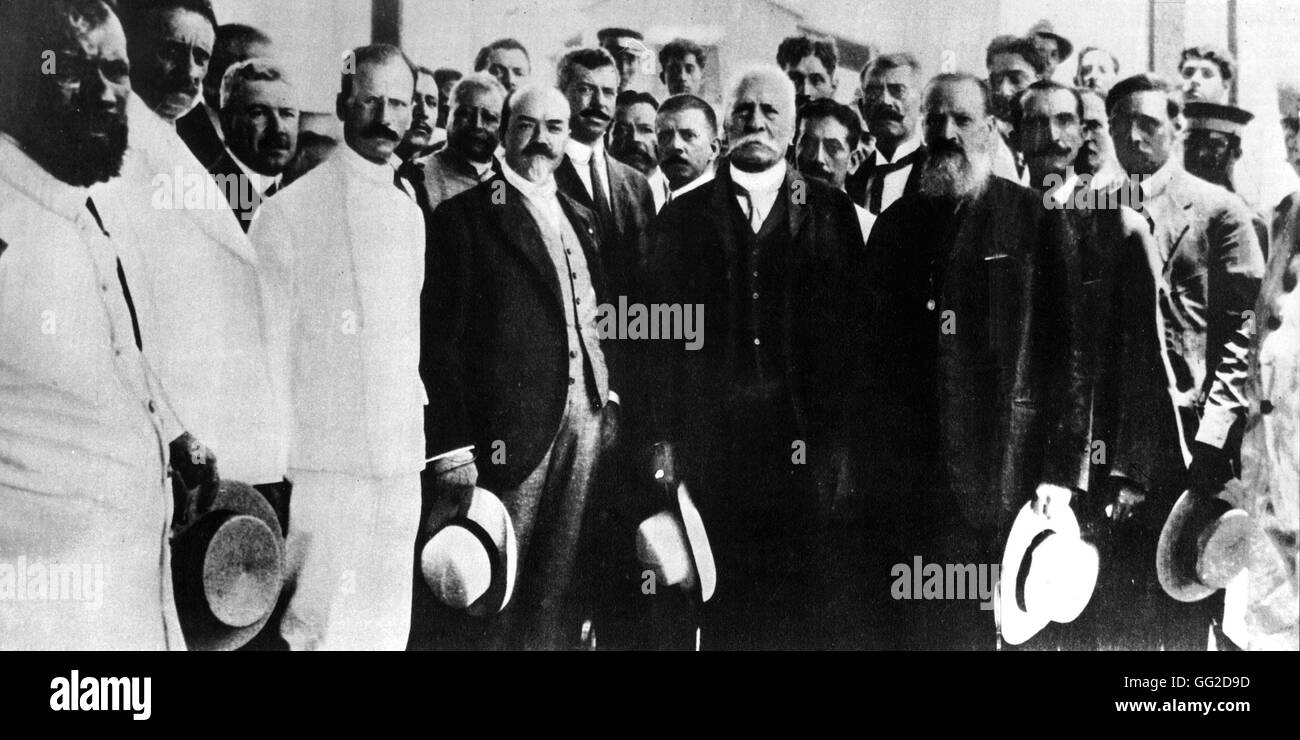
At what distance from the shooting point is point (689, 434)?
479 cm

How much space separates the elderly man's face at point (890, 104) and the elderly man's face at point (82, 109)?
117 inches

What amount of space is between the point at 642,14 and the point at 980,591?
2.75 meters

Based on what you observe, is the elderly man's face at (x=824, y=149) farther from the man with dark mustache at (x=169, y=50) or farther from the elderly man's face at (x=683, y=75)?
the man with dark mustache at (x=169, y=50)

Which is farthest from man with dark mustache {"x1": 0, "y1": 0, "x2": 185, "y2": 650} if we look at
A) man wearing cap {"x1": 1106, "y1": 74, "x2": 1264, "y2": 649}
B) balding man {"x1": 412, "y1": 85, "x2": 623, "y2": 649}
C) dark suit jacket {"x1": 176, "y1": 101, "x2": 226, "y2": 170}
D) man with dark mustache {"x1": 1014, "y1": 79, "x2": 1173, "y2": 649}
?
man wearing cap {"x1": 1106, "y1": 74, "x2": 1264, "y2": 649}

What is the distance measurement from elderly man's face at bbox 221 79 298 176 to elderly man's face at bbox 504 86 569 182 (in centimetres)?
86

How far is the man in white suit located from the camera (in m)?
4.71

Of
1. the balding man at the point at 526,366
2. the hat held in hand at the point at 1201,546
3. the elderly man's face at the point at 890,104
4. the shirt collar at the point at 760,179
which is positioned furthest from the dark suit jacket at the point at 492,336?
the hat held in hand at the point at 1201,546

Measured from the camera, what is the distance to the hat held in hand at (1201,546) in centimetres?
504

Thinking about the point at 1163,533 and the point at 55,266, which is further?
the point at 1163,533

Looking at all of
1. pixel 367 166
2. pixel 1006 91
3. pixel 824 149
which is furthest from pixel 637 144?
pixel 1006 91

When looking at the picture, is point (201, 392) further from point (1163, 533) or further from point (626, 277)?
point (1163, 533)

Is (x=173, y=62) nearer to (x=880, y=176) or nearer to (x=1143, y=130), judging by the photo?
(x=880, y=176)

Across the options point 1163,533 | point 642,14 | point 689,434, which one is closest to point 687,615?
point 689,434

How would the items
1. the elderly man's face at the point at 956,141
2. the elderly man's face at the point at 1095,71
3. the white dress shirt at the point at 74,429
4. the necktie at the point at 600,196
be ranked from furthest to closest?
the elderly man's face at the point at 1095,71 → the elderly man's face at the point at 956,141 → the necktie at the point at 600,196 → the white dress shirt at the point at 74,429
